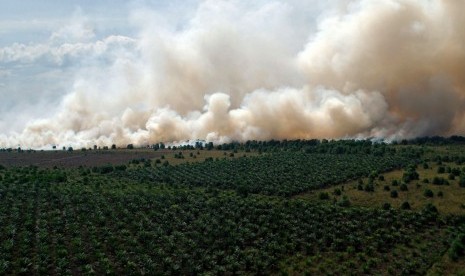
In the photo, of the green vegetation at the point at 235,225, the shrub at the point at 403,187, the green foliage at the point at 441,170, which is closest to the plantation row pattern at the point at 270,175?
the green vegetation at the point at 235,225

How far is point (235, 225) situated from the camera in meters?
101

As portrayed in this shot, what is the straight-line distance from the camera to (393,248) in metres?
92.1

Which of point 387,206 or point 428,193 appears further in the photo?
point 428,193

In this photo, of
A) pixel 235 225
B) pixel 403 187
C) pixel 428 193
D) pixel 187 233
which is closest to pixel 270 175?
pixel 403 187

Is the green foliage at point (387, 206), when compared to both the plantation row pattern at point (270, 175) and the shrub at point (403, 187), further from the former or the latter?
the plantation row pattern at point (270, 175)

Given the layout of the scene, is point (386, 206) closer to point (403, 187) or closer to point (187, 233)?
point (403, 187)

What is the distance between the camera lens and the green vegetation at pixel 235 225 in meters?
80.1

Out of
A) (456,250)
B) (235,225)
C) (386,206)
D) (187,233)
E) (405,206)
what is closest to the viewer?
(456,250)

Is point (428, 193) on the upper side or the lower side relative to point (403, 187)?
lower

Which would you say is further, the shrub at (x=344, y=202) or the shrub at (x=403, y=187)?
the shrub at (x=403, y=187)

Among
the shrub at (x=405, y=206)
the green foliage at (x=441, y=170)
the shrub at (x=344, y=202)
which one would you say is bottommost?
the shrub at (x=405, y=206)

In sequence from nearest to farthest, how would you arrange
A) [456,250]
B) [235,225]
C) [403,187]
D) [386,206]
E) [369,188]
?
[456,250]
[235,225]
[386,206]
[403,187]
[369,188]

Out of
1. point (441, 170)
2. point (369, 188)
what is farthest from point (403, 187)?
point (441, 170)

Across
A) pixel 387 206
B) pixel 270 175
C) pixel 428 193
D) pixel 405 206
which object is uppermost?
pixel 270 175
